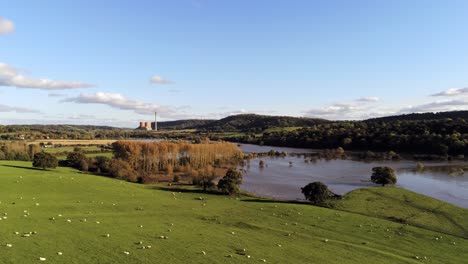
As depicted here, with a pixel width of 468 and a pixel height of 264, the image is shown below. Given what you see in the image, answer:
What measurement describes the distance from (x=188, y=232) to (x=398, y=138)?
439ft

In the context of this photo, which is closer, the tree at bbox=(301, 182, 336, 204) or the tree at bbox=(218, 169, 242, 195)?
the tree at bbox=(301, 182, 336, 204)

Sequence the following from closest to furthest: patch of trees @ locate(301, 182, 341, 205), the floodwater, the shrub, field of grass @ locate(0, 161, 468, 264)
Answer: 1. field of grass @ locate(0, 161, 468, 264)
2. patch of trees @ locate(301, 182, 341, 205)
3. the floodwater
4. the shrub

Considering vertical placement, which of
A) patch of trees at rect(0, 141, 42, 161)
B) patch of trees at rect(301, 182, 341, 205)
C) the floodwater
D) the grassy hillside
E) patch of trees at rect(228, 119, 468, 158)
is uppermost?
patch of trees at rect(228, 119, 468, 158)

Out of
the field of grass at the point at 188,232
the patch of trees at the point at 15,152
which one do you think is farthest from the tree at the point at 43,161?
the patch of trees at the point at 15,152

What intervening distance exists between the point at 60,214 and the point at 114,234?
25.0 feet

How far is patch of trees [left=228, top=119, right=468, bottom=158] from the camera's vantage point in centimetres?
12431

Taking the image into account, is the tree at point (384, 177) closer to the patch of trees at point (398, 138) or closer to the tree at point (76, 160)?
the tree at point (76, 160)

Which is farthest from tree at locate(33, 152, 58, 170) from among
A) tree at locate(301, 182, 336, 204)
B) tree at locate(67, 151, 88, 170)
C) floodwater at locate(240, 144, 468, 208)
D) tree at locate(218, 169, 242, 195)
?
tree at locate(301, 182, 336, 204)

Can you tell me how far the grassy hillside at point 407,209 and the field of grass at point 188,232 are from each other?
10.9 feet

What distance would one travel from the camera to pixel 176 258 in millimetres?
16781

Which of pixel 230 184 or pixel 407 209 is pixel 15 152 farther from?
pixel 407 209

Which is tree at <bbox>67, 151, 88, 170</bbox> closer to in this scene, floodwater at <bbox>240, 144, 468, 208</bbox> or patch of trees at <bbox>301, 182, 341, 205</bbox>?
floodwater at <bbox>240, 144, 468, 208</bbox>

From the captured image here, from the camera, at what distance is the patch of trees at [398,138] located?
124312mm

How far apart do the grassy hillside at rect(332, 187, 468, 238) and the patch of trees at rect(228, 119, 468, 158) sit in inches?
3520
